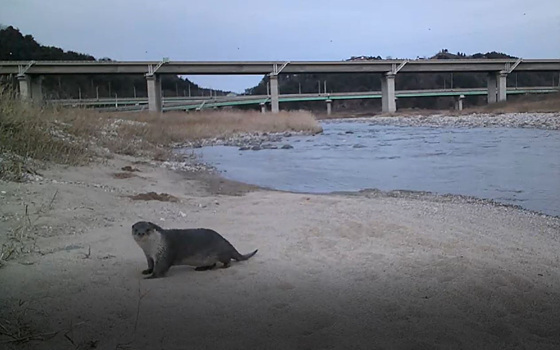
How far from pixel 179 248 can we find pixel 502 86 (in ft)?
185

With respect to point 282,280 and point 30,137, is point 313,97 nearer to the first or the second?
point 30,137

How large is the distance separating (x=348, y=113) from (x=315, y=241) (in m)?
77.4

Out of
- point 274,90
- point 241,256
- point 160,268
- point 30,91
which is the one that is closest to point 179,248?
point 160,268

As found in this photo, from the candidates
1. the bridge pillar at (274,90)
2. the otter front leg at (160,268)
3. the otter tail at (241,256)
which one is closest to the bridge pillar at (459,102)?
the bridge pillar at (274,90)

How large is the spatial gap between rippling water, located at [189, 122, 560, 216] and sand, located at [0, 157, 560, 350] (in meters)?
3.32

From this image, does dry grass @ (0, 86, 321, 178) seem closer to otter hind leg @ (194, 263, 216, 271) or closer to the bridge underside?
otter hind leg @ (194, 263, 216, 271)

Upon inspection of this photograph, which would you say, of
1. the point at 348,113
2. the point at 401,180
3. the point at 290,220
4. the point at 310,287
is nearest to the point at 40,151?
the point at 290,220

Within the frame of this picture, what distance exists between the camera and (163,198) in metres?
6.83

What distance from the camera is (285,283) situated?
335 centimetres

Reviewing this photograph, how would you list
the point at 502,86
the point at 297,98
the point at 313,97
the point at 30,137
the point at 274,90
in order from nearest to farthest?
the point at 30,137 < the point at 502,86 < the point at 274,90 < the point at 297,98 < the point at 313,97

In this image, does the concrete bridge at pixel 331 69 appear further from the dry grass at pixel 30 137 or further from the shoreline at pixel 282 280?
the shoreline at pixel 282 280

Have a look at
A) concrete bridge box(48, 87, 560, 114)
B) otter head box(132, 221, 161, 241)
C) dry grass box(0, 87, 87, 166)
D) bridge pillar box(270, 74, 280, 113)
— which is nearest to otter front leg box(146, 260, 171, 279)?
otter head box(132, 221, 161, 241)

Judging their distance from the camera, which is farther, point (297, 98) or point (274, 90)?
point (297, 98)

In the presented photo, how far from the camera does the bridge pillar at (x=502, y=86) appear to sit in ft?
175
